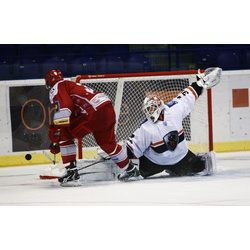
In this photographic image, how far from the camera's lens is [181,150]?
11.7 ft

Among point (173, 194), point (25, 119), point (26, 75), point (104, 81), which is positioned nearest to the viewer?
point (173, 194)

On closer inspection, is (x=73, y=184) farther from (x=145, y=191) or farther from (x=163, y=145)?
(x=163, y=145)

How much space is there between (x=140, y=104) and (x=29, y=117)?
133cm

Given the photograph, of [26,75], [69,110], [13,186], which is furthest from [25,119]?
[69,110]

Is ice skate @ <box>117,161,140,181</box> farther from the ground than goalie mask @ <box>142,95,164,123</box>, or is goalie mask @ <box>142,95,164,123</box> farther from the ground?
goalie mask @ <box>142,95,164,123</box>

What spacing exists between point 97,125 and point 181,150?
0.72m

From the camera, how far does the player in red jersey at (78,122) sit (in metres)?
3.37

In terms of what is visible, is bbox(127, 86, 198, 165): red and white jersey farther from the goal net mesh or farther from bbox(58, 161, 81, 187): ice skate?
the goal net mesh

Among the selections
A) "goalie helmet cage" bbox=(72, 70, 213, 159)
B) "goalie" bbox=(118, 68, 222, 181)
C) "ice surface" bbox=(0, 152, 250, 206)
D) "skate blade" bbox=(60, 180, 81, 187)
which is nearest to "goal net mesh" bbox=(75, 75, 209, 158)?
"goalie helmet cage" bbox=(72, 70, 213, 159)

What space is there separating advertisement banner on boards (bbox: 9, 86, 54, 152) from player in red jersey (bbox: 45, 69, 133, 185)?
5.76 feet

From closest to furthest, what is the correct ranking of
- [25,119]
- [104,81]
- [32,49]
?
1. [104,81]
2. [25,119]
3. [32,49]

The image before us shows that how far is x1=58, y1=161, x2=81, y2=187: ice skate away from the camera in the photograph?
3.46 metres

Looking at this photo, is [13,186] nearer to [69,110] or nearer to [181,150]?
[69,110]

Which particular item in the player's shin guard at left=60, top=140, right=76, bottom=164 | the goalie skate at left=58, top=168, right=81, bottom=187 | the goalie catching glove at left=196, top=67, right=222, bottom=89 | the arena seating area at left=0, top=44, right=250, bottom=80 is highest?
the arena seating area at left=0, top=44, right=250, bottom=80
